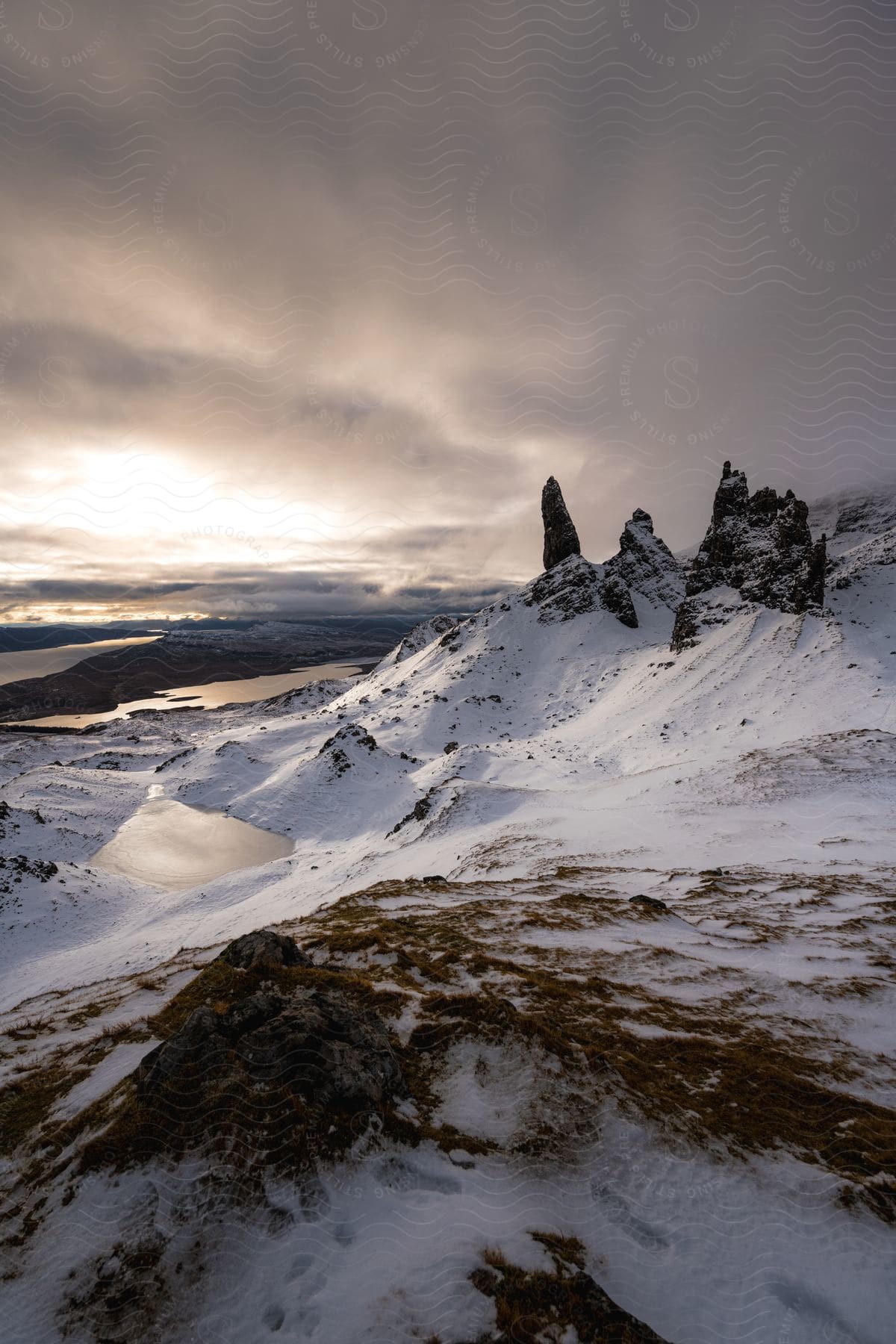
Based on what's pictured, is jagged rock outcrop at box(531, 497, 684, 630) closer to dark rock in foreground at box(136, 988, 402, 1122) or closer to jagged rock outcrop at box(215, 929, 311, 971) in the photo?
jagged rock outcrop at box(215, 929, 311, 971)

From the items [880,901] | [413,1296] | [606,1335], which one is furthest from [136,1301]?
[880,901]

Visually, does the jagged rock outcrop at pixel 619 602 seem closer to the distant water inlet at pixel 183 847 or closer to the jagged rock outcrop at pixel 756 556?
the jagged rock outcrop at pixel 756 556

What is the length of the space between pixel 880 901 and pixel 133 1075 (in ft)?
57.2

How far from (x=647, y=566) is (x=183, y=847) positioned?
3402 inches

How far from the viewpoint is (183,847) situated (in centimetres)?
4200

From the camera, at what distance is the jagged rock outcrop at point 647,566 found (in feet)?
286

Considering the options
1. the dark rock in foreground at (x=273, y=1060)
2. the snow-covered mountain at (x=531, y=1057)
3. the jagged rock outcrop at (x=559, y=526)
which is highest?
the jagged rock outcrop at (x=559, y=526)

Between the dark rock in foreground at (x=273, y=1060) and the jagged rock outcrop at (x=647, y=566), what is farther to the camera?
the jagged rock outcrop at (x=647, y=566)

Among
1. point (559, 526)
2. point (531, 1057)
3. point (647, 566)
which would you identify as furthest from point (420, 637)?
point (531, 1057)

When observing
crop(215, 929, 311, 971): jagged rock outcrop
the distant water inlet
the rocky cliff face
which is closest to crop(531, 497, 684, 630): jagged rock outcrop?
the rocky cliff face

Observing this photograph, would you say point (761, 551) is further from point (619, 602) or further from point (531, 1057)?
point (531, 1057)

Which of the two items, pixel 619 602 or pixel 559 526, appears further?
pixel 559 526

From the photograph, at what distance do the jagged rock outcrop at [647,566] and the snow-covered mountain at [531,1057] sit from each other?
5793 cm

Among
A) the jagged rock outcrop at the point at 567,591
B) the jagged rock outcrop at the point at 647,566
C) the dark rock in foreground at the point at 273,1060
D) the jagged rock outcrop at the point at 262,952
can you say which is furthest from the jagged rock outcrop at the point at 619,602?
the dark rock in foreground at the point at 273,1060
